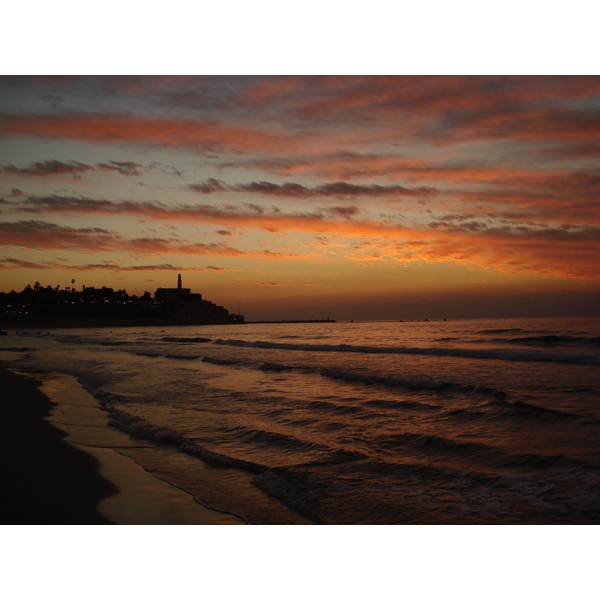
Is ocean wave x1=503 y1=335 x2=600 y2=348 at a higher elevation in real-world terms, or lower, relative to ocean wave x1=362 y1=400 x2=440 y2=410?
higher

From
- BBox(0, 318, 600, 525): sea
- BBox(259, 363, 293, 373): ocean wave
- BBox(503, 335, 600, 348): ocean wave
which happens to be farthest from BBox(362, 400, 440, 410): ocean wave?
BBox(503, 335, 600, 348): ocean wave

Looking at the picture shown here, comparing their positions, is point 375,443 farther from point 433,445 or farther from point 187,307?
point 187,307

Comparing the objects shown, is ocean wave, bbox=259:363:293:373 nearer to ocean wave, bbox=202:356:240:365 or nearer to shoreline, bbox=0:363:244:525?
ocean wave, bbox=202:356:240:365

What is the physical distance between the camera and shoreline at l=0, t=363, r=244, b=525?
17.8ft

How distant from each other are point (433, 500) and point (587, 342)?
1158 inches

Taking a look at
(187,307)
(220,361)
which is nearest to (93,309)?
(187,307)

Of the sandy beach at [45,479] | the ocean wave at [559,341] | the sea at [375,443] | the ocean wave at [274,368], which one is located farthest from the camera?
the ocean wave at [559,341]

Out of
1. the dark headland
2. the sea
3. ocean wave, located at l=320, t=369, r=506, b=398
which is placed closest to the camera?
the sea

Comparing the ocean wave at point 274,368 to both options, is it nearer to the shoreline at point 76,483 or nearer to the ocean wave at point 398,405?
the ocean wave at point 398,405

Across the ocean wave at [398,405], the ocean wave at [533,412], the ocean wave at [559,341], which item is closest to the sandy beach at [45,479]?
the ocean wave at [398,405]

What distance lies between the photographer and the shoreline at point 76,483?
17.8 ft

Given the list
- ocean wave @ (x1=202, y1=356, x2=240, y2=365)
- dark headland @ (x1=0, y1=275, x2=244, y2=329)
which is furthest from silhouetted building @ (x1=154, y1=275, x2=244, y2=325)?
ocean wave @ (x1=202, y1=356, x2=240, y2=365)

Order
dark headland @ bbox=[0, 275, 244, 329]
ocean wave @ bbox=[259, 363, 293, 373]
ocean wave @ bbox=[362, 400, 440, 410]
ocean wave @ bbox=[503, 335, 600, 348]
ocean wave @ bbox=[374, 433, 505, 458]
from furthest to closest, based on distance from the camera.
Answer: dark headland @ bbox=[0, 275, 244, 329]
ocean wave @ bbox=[503, 335, 600, 348]
ocean wave @ bbox=[259, 363, 293, 373]
ocean wave @ bbox=[362, 400, 440, 410]
ocean wave @ bbox=[374, 433, 505, 458]

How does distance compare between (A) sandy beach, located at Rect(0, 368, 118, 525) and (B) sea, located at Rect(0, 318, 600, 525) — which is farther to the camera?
(B) sea, located at Rect(0, 318, 600, 525)
